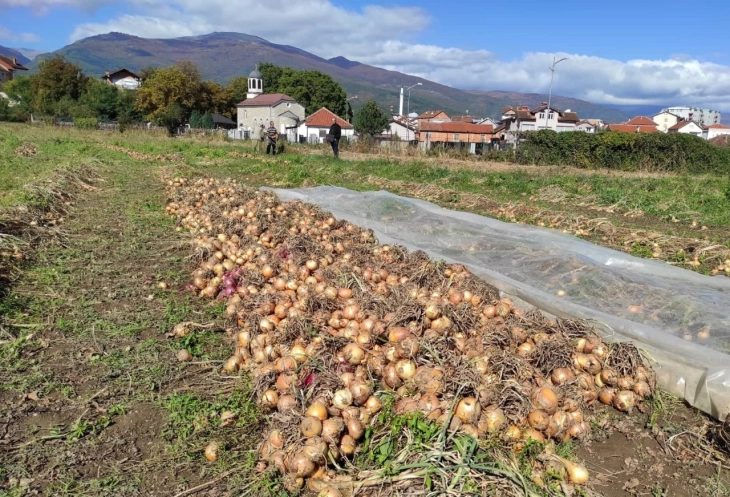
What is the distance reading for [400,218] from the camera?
7891 millimetres

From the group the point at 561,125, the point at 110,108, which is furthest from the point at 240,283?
the point at 561,125

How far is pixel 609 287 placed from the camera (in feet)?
15.4

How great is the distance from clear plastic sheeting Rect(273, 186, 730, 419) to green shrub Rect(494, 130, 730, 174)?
2181 centimetres

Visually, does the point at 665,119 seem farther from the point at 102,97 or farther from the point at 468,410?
the point at 468,410

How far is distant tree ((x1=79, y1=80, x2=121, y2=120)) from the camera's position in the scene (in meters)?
52.9

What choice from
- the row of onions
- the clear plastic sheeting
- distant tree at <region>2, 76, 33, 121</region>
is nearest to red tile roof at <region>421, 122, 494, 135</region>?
distant tree at <region>2, 76, 33, 121</region>

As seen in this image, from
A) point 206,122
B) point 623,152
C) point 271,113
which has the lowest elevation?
point 623,152

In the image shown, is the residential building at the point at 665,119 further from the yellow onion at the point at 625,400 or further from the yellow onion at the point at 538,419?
the yellow onion at the point at 538,419

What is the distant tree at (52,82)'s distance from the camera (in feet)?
181

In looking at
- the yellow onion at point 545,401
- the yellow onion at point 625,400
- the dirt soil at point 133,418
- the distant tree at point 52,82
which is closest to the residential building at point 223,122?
the distant tree at point 52,82

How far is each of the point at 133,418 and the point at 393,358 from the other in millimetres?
1687

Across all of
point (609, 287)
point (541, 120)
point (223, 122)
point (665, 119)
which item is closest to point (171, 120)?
point (223, 122)

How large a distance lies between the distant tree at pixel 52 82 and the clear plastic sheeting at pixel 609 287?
6064 centimetres

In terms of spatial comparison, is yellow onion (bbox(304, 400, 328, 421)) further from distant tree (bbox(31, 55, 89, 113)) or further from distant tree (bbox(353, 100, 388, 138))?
distant tree (bbox(31, 55, 89, 113))
